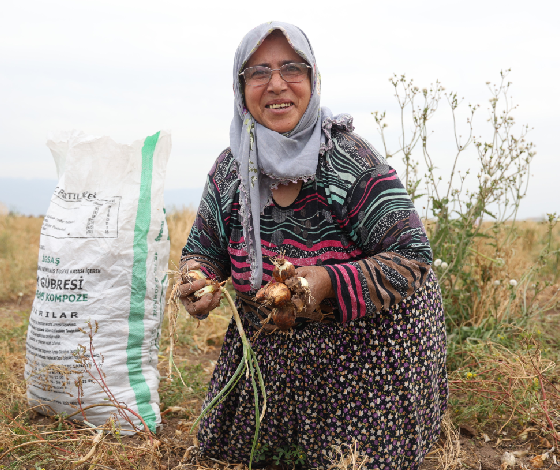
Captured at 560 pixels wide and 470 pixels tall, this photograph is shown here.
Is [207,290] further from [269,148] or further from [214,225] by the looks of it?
[269,148]

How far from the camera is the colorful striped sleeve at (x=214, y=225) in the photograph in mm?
1921

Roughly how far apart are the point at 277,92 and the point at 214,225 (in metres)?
0.58

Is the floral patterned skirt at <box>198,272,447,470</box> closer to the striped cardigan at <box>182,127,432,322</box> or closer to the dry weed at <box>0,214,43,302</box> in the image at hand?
the striped cardigan at <box>182,127,432,322</box>

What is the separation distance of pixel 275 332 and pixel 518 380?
3.99 ft

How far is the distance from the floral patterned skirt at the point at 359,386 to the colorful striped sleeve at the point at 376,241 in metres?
0.16

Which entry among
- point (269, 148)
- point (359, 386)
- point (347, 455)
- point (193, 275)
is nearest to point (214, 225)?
point (193, 275)

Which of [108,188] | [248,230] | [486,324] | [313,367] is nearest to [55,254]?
[108,188]

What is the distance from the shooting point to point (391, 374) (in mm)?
1724

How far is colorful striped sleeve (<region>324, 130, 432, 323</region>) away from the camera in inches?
60.5

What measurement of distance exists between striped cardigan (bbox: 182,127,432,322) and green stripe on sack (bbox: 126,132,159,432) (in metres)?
0.38

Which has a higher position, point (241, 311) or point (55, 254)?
point (55, 254)

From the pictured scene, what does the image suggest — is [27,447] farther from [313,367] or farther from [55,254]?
[313,367]

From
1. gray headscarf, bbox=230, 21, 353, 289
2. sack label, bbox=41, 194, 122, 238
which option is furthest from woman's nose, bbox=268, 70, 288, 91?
sack label, bbox=41, 194, 122, 238

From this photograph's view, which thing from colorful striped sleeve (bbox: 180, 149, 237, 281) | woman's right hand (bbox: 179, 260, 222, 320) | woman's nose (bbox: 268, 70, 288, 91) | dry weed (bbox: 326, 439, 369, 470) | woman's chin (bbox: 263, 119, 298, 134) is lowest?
dry weed (bbox: 326, 439, 369, 470)
